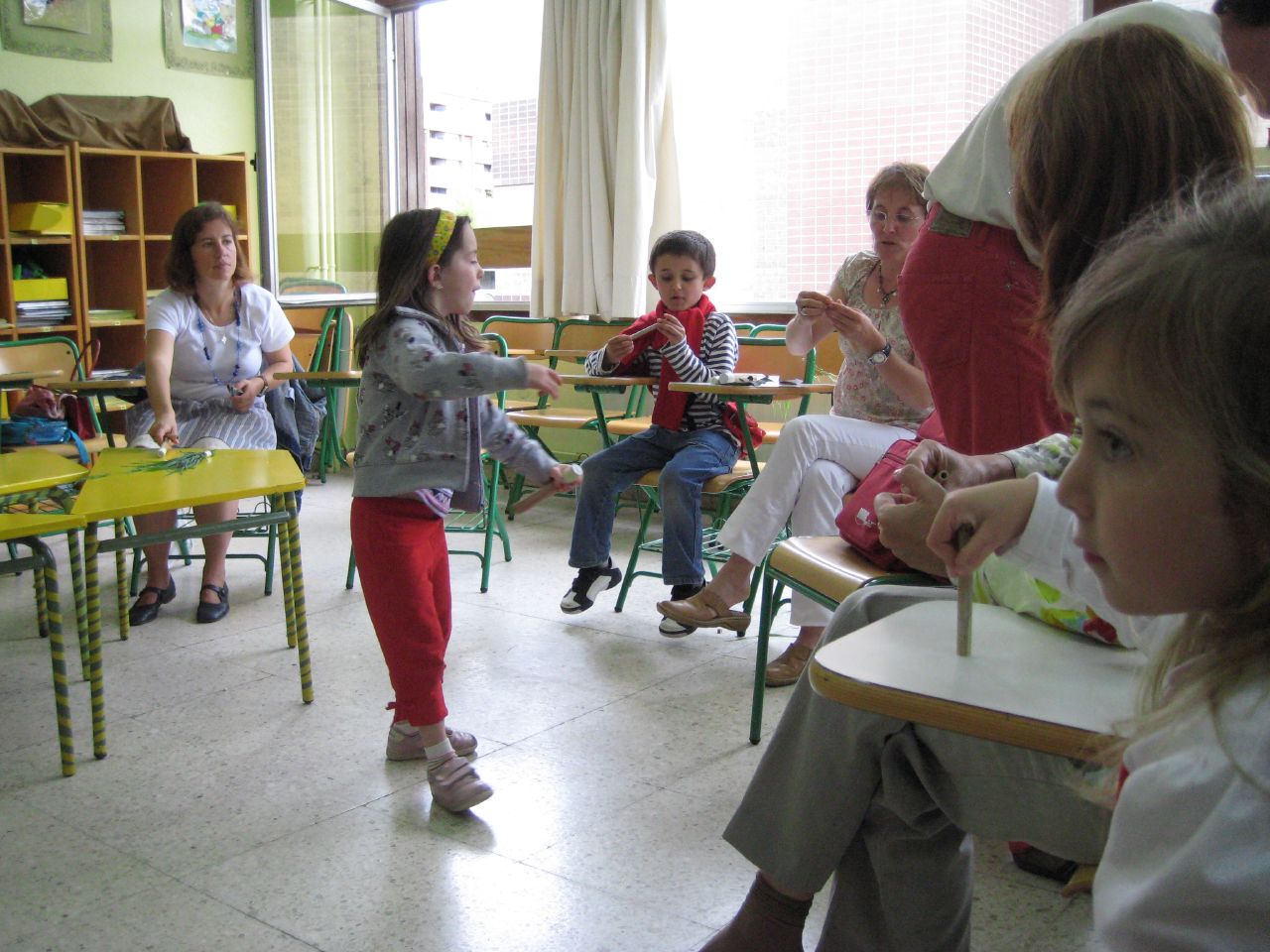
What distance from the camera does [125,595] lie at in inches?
117

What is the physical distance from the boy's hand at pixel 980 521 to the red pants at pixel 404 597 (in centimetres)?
120

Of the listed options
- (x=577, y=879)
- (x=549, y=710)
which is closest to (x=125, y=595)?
(x=549, y=710)

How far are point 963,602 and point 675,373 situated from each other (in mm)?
2220

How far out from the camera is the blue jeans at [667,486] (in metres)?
2.95

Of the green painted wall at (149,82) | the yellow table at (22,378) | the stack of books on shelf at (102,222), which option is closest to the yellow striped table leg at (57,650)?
the yellow table at (22,378)

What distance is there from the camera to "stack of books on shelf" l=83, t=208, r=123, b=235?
5.01 metres

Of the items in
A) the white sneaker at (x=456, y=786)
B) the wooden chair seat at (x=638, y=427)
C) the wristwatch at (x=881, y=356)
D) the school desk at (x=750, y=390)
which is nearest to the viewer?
the white sneaker at (x=456, y=786)

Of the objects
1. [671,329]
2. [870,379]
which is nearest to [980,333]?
[870,379]

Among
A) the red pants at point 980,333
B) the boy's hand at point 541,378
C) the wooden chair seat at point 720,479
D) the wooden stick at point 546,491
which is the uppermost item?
the red pants at point 980,333

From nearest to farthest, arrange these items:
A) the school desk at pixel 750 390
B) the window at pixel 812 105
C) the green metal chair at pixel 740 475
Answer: the school desk at pixel 750 390 < the green metal chair at pixel 740 475 < the window at pixel 812 105

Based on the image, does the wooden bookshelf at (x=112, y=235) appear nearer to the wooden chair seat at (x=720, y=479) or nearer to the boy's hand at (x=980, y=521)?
the wooden chair seat at (x=720, y=479)

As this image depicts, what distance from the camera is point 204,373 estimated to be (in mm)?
3311

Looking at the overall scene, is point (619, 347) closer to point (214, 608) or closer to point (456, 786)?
point (214, 608)

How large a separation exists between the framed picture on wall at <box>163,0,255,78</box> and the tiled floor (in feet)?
11.6
